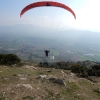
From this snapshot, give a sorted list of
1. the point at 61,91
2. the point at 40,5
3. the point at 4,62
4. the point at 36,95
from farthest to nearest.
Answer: the point at 4,62, the point at 40,5, the point at 61,91, the point at 36,95

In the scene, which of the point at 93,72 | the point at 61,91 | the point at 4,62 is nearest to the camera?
the point at 61,91

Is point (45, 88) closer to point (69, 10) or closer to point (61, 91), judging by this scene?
point (61, 91)

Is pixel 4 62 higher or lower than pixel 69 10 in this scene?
lower

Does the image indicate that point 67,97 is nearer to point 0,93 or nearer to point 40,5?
point 0,93

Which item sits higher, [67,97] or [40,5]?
[40,5]

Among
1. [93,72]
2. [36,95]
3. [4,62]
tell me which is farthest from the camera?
[4,62]

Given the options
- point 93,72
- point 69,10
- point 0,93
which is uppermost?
point 69,10

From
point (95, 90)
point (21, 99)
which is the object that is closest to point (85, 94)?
point (95, 90)

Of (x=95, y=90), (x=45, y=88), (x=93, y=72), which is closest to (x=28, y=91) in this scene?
(x=45, y=88)

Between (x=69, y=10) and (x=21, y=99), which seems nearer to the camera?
(x=21, y=99)
